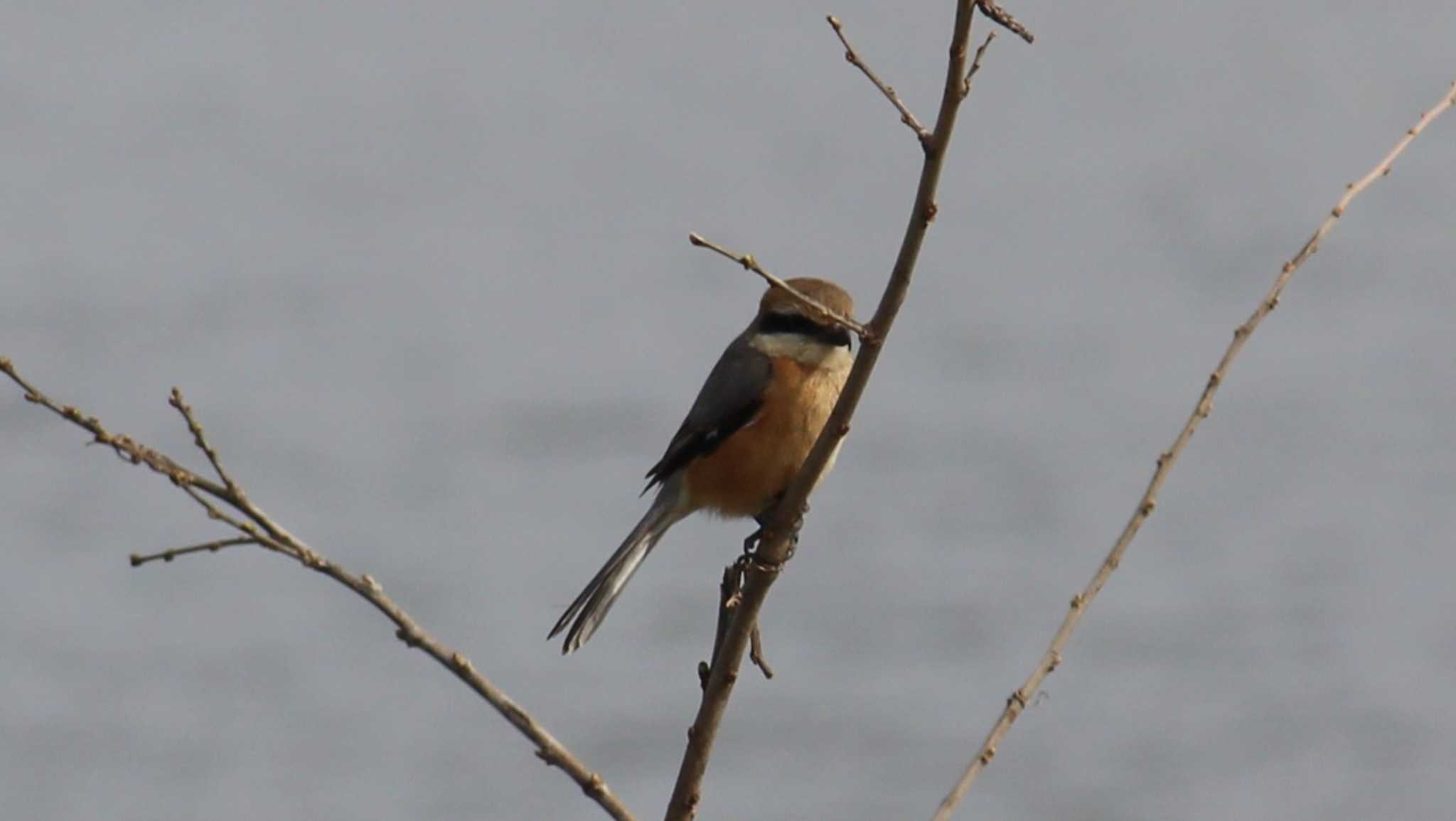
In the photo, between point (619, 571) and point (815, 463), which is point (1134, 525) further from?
point (619, 571)

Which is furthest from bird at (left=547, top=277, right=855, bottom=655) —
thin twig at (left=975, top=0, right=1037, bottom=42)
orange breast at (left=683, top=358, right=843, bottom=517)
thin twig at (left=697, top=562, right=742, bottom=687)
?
thin twig at (left=975, top=0, right=1037, bottom=42)

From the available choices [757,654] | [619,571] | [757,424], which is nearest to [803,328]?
[757,424]

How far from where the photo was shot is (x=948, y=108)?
2643 millimetres

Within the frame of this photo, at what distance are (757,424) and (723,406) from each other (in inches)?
4.9

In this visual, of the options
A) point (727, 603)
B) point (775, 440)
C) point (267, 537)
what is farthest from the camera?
point (775, 440)

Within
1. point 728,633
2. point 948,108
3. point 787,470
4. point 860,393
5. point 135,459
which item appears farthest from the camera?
point 787,470

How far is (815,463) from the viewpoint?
122 inches

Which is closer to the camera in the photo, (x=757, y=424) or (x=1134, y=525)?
(x=1134, y=525)

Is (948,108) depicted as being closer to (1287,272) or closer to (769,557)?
(1287,272)

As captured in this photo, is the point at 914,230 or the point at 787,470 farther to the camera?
the point at 787,470

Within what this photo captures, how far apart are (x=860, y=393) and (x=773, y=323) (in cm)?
213

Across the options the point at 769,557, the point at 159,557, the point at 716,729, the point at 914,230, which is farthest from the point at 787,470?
the point at 159,557

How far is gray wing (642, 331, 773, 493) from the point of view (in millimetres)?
5004

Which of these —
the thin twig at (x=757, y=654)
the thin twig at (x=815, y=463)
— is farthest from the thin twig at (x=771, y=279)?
the thin twig at (x=757, y=654)
